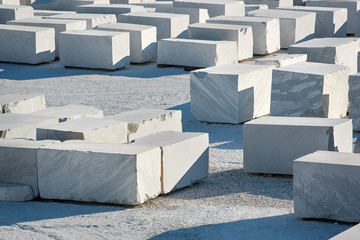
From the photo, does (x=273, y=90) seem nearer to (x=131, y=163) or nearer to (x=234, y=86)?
(x=234, y=86)

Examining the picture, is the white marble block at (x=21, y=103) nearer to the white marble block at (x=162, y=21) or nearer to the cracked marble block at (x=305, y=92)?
the cracked marble block at (x=305, y=92)

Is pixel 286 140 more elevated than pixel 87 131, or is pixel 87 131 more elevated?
pixel 87 131

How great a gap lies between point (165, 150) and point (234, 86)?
3644mm

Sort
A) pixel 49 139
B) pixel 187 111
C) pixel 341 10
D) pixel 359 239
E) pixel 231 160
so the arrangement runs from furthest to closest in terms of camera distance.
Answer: pixel 341 10, pixel 187 111, pixel 231 160, pixel 49 139, pixel 359 239

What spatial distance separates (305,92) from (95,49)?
5840 mm

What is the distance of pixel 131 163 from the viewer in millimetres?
6637

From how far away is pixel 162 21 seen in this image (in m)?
16.7

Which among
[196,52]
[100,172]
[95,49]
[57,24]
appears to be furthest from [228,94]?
[57,24]

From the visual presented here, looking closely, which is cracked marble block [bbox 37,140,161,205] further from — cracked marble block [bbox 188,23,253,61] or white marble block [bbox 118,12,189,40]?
white marble block [bbox 118,12,189,40]

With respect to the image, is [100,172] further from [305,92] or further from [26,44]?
[26,44]

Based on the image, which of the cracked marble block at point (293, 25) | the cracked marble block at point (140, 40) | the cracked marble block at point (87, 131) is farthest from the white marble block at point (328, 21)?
the cracked marble block at point (87, 131)

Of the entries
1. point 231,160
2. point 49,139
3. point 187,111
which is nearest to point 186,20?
point 187,111

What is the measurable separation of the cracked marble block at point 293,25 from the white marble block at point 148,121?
336 inches

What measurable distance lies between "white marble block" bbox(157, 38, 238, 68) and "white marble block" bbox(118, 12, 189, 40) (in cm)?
185
